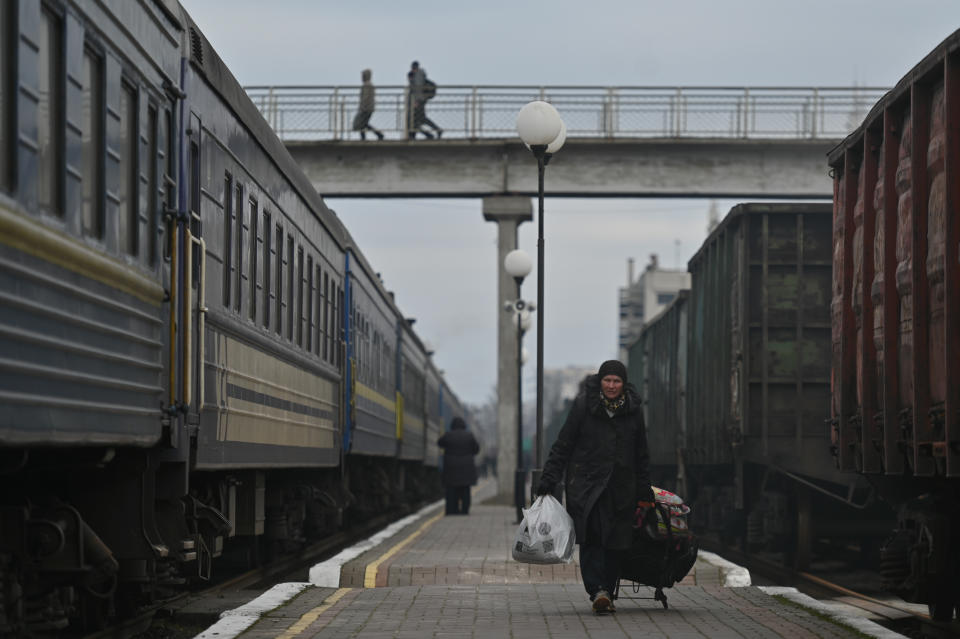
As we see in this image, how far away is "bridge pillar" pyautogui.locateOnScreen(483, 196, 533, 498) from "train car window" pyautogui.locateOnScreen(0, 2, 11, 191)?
27.0 meters

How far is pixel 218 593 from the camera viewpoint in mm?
12414

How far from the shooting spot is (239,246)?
10.9 m

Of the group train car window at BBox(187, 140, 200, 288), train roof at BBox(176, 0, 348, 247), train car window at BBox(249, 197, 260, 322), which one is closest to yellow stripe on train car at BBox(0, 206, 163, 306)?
train car window at BBox(187, 140, 200, 288)

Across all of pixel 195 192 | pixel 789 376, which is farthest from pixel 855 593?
pixel 195 192

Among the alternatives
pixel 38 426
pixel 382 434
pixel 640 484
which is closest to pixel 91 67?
pixel 38 426

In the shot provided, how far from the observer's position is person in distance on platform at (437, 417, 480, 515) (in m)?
28.3

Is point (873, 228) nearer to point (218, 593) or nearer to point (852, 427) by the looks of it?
point (852, 427)

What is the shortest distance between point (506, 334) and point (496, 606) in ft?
77.5

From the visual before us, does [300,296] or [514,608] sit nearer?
[514,608]

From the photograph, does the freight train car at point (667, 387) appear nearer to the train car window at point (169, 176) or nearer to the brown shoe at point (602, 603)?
the brown shoe at point (602, 603)

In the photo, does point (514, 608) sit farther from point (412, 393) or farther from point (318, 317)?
point (412, 393)

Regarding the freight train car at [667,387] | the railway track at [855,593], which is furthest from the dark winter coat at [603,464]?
the freight train car at [667,387]

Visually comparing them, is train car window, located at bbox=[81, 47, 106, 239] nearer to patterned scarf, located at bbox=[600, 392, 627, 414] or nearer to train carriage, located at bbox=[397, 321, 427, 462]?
patterned scarf, located at bbox=[600, 392, 627, 414]

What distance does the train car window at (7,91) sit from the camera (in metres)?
5.73
